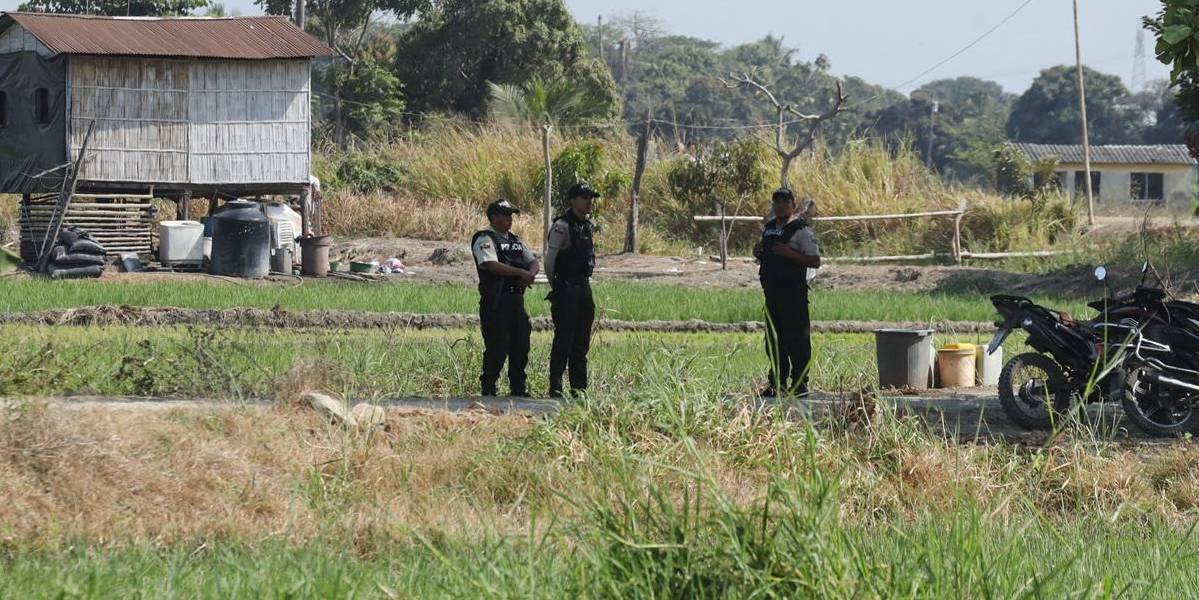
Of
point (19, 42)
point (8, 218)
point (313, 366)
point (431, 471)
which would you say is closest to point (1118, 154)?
point (8, 218)

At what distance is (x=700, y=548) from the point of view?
5.66 metres

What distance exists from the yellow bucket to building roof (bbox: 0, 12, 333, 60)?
72.1ft

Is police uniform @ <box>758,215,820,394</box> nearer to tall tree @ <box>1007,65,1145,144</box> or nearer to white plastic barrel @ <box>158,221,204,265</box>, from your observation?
white plastic barrel @ <box>158,221,204,265</box>

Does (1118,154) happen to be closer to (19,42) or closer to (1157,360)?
(19,42)

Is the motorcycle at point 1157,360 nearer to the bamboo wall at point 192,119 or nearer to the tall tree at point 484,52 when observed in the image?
the bamboo wall at point 192,119

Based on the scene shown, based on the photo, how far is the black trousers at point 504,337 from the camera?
12.8 m

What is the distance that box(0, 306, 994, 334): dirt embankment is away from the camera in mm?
20031

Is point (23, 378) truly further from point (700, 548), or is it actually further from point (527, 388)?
point (700, 548)

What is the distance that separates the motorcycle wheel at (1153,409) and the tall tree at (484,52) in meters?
39.0

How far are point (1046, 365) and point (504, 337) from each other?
394 centimetres

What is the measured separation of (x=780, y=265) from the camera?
13.0 metres

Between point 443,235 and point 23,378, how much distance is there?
2606 cm

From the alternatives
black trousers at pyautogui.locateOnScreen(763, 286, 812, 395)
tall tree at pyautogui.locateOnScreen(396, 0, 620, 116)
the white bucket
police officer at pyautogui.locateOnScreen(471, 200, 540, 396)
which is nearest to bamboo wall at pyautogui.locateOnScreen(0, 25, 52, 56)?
tall tree at pyautogui.locateOnScreen(396, 0, 620, 116)

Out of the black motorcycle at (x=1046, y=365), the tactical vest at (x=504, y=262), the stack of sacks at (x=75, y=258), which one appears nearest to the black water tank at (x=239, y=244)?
the stack of sacks at (x=75, y=258)
